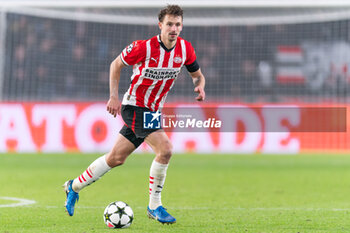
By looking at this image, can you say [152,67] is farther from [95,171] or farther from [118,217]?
[118,217]

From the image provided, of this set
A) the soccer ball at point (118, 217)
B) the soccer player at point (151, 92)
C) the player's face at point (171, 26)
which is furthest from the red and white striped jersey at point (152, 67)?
the soccer ball at point (118, 217)

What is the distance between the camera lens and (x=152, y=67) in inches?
223

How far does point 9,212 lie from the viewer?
6.38 meters

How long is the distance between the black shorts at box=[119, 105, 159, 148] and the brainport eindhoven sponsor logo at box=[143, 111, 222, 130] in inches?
2.3

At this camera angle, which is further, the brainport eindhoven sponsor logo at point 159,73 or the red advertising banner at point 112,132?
the red advertising banner at point 112,132

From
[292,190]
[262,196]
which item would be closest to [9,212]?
[262,196]

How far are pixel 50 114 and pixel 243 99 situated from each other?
23.5ft

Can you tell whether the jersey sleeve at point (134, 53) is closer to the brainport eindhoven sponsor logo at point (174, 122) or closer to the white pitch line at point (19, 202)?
the brainport eindhoven sponsor logo at point (174, 122)

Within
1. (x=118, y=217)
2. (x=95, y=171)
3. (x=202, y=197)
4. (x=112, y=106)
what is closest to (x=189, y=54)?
(x=112, y=106)

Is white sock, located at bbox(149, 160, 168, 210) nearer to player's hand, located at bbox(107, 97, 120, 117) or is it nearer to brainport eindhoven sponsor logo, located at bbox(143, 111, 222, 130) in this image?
brainport eindhoven sponsor logo, located at bbox(143, 111, 222, 130)

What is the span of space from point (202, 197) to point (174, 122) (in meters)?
2.14

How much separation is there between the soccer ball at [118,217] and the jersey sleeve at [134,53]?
1.37 meters

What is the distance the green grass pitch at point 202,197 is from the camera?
18.2 ft

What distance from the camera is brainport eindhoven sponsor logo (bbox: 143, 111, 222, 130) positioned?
19.0ft
